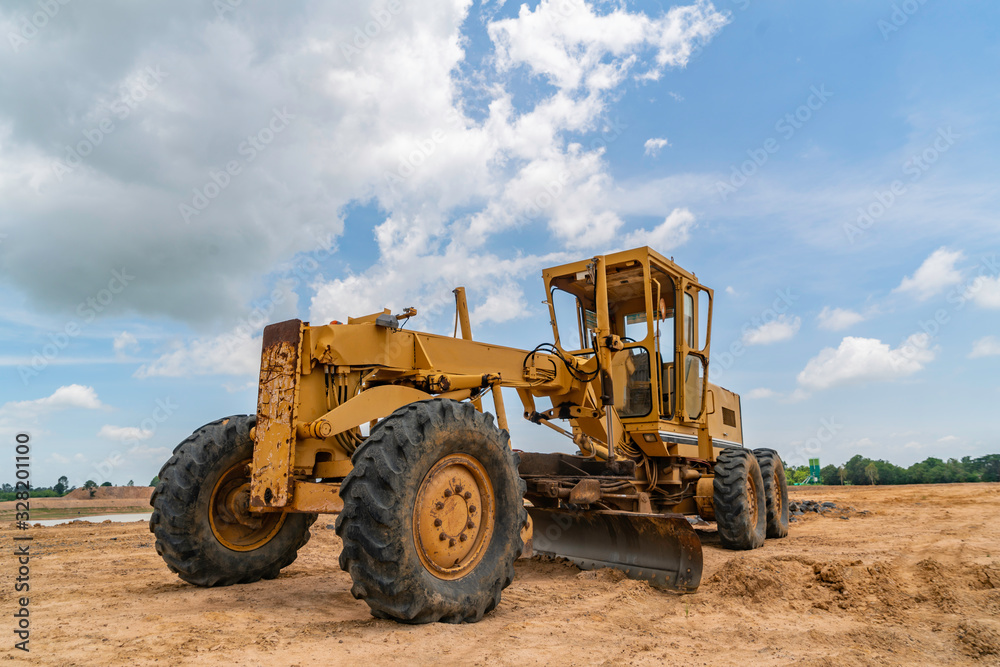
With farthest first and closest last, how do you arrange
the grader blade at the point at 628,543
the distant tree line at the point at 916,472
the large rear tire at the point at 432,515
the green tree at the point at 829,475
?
the green tree at the point at 829,475
the distant tree line at the point at 916,472
the grader blade at the point at 628,543
the large rear tire at the point at 432,515

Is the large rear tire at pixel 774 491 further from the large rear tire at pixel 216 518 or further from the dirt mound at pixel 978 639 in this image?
the large rear tire at pixel 216 518

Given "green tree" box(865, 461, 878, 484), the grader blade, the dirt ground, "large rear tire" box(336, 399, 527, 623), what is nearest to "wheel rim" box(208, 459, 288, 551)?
the dirt ground

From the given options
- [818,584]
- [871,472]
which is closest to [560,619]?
[818,584]

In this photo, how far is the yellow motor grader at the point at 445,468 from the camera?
399 centimetres

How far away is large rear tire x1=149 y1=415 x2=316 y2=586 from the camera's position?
502cm

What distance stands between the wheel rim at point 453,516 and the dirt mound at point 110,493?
19.6 m

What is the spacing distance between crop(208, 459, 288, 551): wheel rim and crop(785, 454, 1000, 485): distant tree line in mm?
27611

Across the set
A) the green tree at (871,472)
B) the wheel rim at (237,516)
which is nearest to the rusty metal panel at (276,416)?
the wheel rim at (237,516)

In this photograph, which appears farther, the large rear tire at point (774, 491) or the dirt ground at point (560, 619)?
the large rear tire at point (774, 491)

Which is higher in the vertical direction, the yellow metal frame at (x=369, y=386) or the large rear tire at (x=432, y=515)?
the yellow metal frame at (x=369, y=386)

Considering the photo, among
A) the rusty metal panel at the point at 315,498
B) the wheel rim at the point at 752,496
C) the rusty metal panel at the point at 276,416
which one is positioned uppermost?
the rusty metal panel at the point at 276,416

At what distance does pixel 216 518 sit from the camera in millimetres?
5238

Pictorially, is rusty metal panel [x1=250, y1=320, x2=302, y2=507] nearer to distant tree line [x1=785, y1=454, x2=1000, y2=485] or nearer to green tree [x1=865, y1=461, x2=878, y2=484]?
distant tree line [x1=785, y1=454, x2=1000, y2=485]

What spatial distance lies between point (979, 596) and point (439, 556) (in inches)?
149
